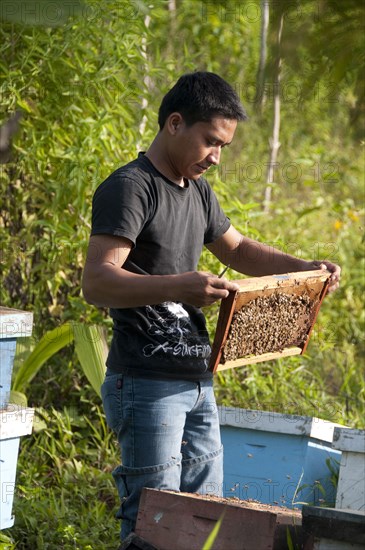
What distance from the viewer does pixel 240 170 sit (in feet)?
28.2

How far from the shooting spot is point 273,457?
12.3 ft

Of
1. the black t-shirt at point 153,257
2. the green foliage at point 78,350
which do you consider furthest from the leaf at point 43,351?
the black t-shirt at point 153,257

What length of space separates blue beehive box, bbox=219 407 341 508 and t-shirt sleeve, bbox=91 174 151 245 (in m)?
1.41

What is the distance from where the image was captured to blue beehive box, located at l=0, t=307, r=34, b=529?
321 cm

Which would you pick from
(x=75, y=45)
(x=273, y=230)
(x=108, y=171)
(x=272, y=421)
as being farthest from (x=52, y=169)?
(x=273, y=230)

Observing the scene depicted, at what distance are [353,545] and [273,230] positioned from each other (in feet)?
16.3

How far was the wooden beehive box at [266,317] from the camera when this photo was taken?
2.80m

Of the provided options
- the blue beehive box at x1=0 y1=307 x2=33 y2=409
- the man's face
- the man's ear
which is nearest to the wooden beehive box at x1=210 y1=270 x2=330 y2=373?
the man's face

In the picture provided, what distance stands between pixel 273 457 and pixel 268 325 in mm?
878

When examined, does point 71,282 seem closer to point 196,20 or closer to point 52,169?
point 52,169

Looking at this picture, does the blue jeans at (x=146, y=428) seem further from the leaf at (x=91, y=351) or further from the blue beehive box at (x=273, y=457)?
the leaf at (x=91, y=351)

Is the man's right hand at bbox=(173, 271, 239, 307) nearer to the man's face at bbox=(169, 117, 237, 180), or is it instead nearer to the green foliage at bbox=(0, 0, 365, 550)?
the man's face at bbox=(169, 117, 237, 180)

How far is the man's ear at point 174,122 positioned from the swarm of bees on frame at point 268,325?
2.14 feet

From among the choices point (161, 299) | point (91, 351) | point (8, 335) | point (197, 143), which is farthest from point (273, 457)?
point (197, 143)
